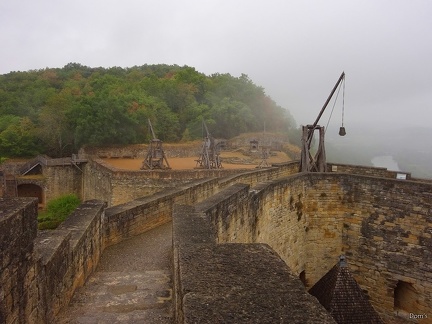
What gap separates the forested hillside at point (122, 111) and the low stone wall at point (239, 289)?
29.8 meters

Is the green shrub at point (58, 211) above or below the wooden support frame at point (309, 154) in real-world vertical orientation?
below

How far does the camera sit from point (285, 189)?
410 inches

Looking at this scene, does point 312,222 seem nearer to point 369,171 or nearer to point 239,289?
point 369,171

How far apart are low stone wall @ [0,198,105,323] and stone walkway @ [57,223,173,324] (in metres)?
0.20

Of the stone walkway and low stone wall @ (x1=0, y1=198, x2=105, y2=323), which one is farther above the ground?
low stone wall @ (x1=0, y1=198, x2=105, y2=323)

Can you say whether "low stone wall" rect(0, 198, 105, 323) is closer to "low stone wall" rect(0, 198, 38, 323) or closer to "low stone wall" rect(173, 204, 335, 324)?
"low stone wall" rect(0, 198, 38, 323)

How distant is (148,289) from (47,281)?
1.61 meters

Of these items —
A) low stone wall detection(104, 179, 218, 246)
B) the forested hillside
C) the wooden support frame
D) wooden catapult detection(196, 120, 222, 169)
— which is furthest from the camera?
the forested hillside

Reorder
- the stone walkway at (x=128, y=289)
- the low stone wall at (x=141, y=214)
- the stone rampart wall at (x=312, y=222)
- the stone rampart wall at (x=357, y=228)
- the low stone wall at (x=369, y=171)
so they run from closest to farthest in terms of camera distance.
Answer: the stone walkway at (x=128, y=289)
the stone rampart wall at (x=312, y=222)
the low stone wall at (x=141, y=214)
the stone rampart wall at (x=357, y=228)
the low stone wall at (x=369, y=171)

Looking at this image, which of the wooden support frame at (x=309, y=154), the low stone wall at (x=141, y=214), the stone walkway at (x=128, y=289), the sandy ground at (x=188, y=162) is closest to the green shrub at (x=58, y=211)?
the sandy ground at (x=188, y=162)

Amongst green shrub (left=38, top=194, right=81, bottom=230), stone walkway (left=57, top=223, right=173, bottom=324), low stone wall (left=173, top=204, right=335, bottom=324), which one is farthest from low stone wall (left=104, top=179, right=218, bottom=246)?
green shrub (left=38, top=194, right=81, bottom=230)

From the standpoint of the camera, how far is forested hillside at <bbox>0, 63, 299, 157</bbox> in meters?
33.1

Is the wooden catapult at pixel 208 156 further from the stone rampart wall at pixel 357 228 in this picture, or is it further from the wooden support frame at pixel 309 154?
the stone rampart wall at pixel 357 228

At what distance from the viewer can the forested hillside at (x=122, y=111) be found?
109 feet
